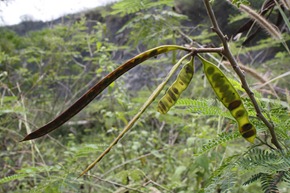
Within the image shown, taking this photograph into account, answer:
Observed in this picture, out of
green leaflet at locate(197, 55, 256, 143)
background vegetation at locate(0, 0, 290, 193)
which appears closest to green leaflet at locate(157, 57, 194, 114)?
green leaflet at locate(197, 55, 256, 143)

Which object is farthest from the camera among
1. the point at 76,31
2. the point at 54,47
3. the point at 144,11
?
the point at 76,31

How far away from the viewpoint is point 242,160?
0.51 metres

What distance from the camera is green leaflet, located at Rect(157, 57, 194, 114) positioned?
40cm

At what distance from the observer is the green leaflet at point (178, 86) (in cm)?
40

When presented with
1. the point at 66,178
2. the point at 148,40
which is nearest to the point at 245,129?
the point at 66,178

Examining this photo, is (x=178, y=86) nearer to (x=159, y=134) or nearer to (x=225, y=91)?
(x=225, y=91)

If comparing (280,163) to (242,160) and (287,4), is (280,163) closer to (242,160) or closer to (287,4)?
(242,160)

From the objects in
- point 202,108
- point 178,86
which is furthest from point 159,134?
point 178,86

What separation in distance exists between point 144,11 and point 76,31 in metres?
1.94

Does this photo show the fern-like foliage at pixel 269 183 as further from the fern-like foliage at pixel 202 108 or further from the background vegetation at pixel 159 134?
the fern-like foliage at pixel 202 108

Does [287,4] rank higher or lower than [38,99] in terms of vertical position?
higher

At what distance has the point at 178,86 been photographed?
41 cm

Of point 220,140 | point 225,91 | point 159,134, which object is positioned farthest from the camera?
point 159,134

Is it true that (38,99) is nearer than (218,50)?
No
